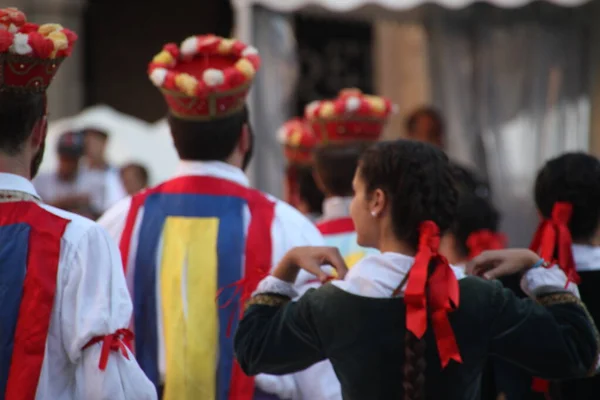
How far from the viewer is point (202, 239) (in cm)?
364

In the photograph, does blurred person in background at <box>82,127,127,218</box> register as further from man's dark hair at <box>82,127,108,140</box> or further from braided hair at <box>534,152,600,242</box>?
braided hair at <box>534,152,600,242</box>

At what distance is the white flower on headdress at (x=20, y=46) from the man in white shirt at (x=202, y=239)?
883 mm

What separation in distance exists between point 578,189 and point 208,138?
1.09m

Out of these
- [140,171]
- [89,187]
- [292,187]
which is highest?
[292,187]

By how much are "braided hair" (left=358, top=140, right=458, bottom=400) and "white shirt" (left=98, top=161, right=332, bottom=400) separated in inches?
32.5

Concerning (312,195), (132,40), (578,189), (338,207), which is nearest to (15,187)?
(578,189)

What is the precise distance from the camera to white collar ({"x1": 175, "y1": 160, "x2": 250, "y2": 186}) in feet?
12.1

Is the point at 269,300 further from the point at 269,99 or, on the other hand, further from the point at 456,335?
the point at 269,99

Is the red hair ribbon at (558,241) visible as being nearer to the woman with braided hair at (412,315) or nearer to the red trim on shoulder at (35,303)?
the woman with braided hair at (412,315)

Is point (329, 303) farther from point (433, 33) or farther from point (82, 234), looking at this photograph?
point (433, 33)

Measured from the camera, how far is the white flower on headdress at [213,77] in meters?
3.67

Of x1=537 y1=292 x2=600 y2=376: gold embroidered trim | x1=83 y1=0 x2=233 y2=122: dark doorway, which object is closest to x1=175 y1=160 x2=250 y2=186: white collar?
x1=537 y1=292 x2=600 y2=376: gold embroidered trim

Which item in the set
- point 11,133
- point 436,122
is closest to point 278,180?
point 436,122

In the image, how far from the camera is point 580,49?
7.99m
